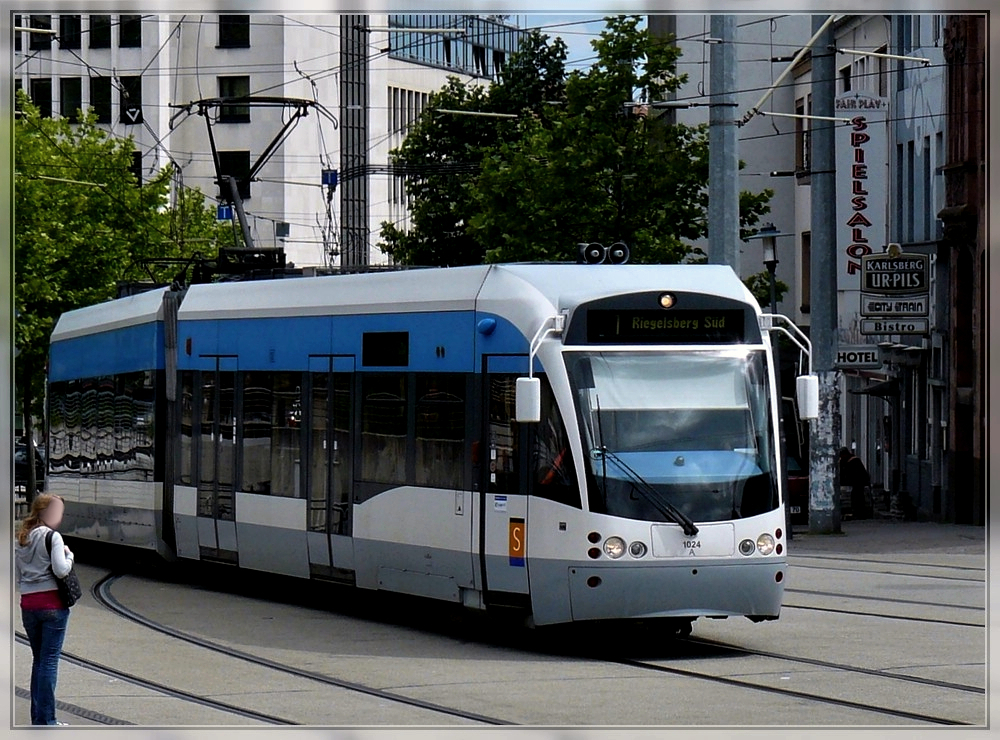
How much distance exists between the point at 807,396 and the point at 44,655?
19.6 ft

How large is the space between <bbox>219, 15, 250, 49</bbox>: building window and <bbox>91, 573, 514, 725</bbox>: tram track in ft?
76.3

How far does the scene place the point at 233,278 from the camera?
20.9m

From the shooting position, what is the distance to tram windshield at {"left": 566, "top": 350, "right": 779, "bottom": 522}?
14.2 m

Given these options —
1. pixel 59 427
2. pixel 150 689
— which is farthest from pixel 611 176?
pixel 150 689

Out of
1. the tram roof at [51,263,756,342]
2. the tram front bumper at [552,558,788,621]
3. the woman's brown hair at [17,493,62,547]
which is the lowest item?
the tram front bumper at [552,558,788,621]

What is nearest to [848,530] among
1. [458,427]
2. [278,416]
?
[278,416]

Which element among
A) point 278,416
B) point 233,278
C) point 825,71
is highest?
point 825,71

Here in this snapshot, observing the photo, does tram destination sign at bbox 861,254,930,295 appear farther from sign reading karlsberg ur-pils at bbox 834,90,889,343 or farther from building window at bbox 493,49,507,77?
building window at bbox 493,49,507,77

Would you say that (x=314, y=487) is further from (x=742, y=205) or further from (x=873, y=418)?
(x=873, y=418)

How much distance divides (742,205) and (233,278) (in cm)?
1794

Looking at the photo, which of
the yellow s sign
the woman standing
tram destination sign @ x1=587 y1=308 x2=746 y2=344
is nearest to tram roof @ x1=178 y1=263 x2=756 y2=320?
tram destination sign @ x1=587 y1=308 x2=746 y2=344

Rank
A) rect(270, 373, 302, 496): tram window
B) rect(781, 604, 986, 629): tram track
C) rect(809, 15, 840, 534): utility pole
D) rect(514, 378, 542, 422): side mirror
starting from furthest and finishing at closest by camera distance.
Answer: rect(809, 15, 840, 534): utility pole, rect(270, 373, 302, 496): tram window, rect(781, 604, 986, 629): tram track, rect(514, 378, 542, 422): side mirror

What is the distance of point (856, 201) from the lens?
30562mm

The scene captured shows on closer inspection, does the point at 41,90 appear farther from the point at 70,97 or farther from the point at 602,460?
the point at 602,460
